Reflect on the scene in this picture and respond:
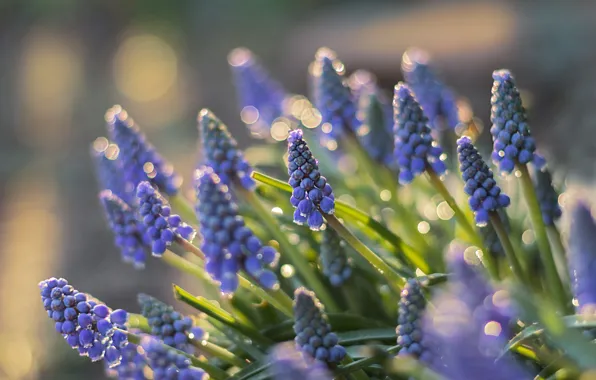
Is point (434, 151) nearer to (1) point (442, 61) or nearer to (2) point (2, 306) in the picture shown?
(2) point (2, 306)

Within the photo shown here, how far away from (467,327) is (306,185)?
2.24 feet

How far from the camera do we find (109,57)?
1348 cm

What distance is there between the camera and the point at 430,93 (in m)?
2.76

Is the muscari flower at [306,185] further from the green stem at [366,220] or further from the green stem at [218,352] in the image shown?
the green stem at [218,352]

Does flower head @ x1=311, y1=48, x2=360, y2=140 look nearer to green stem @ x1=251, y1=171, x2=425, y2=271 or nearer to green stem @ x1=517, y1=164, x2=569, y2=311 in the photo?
green stem @ x1=251, y1=171, x2=425, y2=271

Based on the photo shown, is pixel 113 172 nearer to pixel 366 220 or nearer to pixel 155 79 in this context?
pixel 366 220

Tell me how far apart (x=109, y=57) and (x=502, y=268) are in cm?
1229

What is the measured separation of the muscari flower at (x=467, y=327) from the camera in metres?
1.00

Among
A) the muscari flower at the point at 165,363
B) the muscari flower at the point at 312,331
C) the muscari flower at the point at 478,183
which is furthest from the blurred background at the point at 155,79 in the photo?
the muscari flower at the point at 312,331

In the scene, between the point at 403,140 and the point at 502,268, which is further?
the point at 502,268

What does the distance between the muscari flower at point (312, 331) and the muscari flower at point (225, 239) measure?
0.13 metres

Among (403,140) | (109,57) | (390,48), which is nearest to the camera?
(403,140)

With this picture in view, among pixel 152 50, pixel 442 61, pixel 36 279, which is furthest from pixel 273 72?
pixel 36 279

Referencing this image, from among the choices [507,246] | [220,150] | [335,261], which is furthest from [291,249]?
[507,246]
